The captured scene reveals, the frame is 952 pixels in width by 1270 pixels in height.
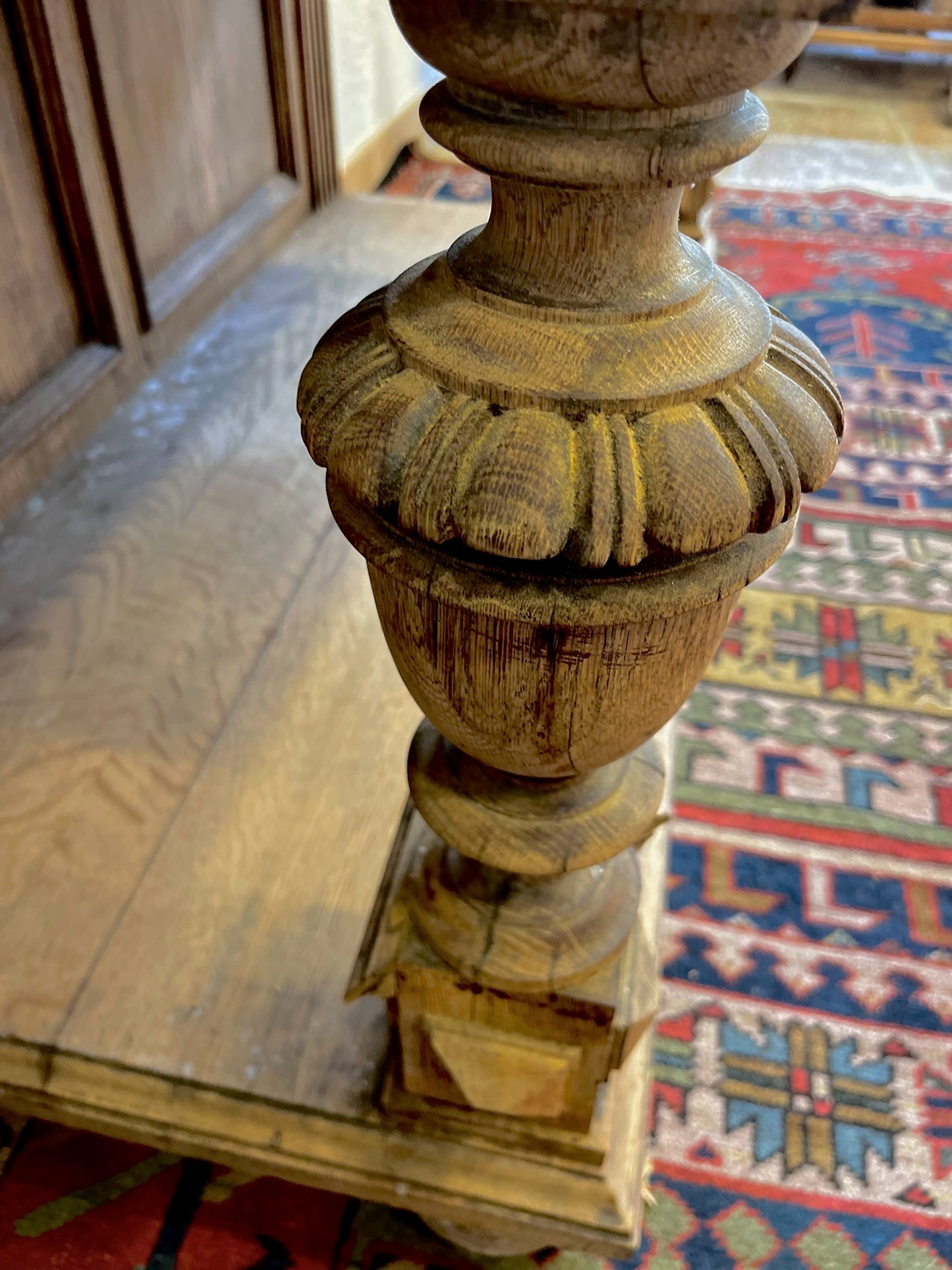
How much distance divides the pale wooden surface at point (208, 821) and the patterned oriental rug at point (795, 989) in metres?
0.16

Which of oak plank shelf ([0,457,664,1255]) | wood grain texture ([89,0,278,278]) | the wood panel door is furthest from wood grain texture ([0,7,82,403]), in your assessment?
oak plank shelf ([0,457,664,1255])

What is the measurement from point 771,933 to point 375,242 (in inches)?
46.3

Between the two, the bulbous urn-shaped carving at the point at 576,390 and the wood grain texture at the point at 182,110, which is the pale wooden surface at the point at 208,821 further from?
the bulbous urn-shaped carving at the point at 576,390

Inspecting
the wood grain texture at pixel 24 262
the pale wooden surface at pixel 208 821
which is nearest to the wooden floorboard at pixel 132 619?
the pale wooden surface at pixel 208 821

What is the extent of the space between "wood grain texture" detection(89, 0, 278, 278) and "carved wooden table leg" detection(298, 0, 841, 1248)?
0.92 meters

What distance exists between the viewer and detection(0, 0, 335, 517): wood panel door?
3.24 feet

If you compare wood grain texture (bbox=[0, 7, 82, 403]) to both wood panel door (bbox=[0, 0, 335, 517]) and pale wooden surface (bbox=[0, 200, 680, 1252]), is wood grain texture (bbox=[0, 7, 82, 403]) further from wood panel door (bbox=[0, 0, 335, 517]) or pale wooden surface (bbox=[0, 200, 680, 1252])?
pale wooden surface (bbox=[0, 200, 680, 1252])

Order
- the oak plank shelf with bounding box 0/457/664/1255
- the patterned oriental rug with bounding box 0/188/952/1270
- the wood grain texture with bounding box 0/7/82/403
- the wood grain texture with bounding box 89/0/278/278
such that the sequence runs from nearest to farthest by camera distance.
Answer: the oak plank shelf with bounding box 0/457/664/1255 → the patterned oriental rug with bounding box 0/188/952/1270 → the wood grain texture with bounding box 0/7/82/403 → the wood grain texture with bounding box 89/0/278/278

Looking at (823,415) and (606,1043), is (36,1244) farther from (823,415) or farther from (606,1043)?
(823,415)

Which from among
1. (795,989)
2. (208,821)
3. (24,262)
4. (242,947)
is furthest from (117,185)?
(795,989)

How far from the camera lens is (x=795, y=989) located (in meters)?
0.95

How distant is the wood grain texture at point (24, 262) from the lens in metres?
0.96

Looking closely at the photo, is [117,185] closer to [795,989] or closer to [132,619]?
[132,619]

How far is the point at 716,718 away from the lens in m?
1.23
